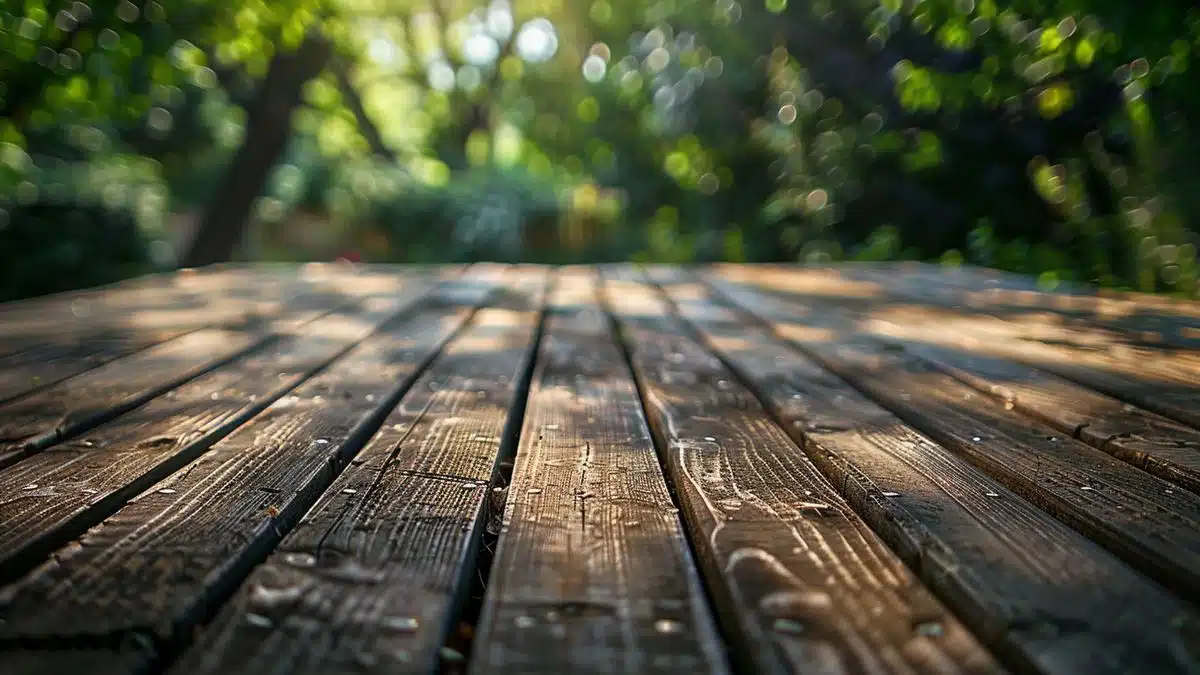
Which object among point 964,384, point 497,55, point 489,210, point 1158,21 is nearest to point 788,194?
point 489,210

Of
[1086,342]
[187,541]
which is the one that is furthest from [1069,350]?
[187,541]

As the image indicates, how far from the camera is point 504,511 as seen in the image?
0.98 meters

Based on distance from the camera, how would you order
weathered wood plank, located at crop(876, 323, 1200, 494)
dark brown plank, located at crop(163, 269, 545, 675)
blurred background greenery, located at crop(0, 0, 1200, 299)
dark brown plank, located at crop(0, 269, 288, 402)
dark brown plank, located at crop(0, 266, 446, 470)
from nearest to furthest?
dark brown plank, located at crop(163, 269, 545, 675)
weathered wood plank, located at crop(876, 323, 1200, 494)
dark brown plank, located at crop(0, 266, 446, 470)
dark brown plank, located at crop(0, 269, 288, 402)
blurred background greenery, located at crop(0, 0, 1200, 299)

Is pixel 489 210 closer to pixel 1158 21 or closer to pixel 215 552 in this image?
pixel 1158 21

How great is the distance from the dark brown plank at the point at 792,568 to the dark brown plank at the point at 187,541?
1.47 feet

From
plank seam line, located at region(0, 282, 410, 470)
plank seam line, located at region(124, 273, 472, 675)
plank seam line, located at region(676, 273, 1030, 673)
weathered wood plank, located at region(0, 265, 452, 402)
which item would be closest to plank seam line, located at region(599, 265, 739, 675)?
plank seam line, located at region(676, 273, 1030, 673)

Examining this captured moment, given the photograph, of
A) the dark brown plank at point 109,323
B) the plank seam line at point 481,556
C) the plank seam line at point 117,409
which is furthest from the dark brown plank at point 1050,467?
the dark brown plank at point 109,323

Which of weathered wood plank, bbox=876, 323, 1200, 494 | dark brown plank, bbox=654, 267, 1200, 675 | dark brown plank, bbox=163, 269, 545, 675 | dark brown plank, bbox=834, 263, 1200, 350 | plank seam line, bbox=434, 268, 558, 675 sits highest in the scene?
dark brown plank, bbox=834, 263, 1200, 350

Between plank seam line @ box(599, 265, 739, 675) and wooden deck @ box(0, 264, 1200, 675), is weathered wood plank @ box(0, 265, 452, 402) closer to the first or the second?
wooden deck @ box(0, 264, 1200, 675)

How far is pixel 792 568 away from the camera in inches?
32.1

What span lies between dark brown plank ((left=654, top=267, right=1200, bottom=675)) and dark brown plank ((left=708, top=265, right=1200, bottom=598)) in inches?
1.2

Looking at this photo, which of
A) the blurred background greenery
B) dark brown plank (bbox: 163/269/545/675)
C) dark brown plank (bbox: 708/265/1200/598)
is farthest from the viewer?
the blurred background greenery

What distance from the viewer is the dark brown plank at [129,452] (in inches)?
35.8

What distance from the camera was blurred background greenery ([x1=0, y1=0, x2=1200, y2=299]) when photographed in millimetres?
4266
